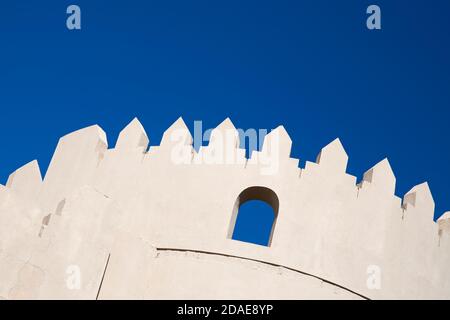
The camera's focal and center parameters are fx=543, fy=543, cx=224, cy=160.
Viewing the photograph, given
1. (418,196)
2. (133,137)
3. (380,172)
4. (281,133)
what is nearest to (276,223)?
(281,133)

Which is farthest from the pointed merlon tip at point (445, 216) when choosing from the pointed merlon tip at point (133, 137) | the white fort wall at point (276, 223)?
the pointed merlon tip at point (133, 137)

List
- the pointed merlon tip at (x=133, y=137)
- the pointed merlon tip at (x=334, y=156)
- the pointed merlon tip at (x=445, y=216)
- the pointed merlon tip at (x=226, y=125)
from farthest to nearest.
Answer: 1. the pointed merlon tip at (x=445, y=216)
2. the pointed merlon tip at (x=133, y=137)
3. the pointed merlon tip at (x=226, y=125)
4. the pointed merlon tip at (x=334, y=156)

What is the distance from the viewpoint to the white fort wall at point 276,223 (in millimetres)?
10812

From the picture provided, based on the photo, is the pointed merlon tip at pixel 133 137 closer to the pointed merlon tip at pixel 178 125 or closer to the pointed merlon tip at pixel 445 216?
the pointed merlon tip at pixel 178 125

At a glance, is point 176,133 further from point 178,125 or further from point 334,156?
point 334,156

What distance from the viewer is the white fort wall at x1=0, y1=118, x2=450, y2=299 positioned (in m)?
10.8

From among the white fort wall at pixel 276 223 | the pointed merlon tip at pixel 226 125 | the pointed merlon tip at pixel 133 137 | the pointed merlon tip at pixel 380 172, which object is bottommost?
the white fort wall at pixel 276 223

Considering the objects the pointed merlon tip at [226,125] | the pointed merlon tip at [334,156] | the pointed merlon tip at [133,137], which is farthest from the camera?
the pointed merlon tip at [133,137]

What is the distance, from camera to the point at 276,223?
1132cm

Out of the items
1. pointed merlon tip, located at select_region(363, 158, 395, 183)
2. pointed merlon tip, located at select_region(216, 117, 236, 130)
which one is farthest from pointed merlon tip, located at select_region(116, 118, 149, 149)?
pointed merlon tip, located at select_region(363, 158, 395, 183)

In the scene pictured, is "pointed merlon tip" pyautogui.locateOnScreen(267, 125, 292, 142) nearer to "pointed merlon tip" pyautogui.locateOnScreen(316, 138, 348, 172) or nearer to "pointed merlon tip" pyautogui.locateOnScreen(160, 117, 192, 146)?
"pointed merlon tip" pyautogui.locateOnScreen(316, 138, 348, 172)
